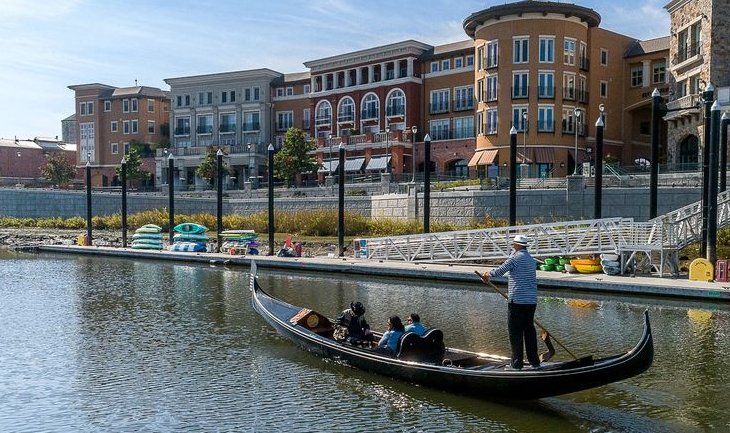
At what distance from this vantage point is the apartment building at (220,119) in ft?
260

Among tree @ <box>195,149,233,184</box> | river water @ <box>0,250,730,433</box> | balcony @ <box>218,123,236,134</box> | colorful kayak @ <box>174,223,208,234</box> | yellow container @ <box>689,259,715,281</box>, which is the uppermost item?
balcony @ <box>218,123,236,134</box>

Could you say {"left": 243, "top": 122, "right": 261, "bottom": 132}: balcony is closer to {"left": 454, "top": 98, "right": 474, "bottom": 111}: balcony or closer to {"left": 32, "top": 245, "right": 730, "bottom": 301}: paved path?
{"left": 454, "top": 98, "right": 474, "bottom": 111}: balcony

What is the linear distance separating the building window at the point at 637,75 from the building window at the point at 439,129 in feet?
56.2

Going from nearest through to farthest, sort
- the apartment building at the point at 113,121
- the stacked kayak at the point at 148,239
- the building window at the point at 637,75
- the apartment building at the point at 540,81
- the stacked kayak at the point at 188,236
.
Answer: the stacked kayak at the point at 188,236 → the stacked kayak at the point at 148,239 → the apartment building at the point at 540,81 → the building window at the point at 637,75 → the apartment building at the point at 113,121

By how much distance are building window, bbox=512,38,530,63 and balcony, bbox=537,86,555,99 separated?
103 inches

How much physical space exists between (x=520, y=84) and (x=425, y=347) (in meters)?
47.3

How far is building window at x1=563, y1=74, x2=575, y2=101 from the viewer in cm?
5644

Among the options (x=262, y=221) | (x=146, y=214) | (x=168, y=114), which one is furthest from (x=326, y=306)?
(x=168, y=114)

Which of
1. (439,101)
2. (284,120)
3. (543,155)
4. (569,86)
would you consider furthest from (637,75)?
(284,120)

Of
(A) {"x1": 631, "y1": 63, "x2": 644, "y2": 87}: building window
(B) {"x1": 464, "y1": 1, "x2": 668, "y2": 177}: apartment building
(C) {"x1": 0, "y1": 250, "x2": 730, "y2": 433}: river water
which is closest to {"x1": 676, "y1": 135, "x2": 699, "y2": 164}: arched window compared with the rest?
(B) {"x1": 464, "y1": 1, "x2": 668, "y2": 177}: apartment building

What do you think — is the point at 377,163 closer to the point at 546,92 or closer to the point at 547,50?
the point at 546,92

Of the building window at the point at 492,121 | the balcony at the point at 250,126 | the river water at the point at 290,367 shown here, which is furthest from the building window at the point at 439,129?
the river water at the point at 290,367

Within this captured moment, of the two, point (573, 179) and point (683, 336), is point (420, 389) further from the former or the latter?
point (573, 179)

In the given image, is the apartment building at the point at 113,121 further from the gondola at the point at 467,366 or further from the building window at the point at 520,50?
the gondola at the point at 467,366
